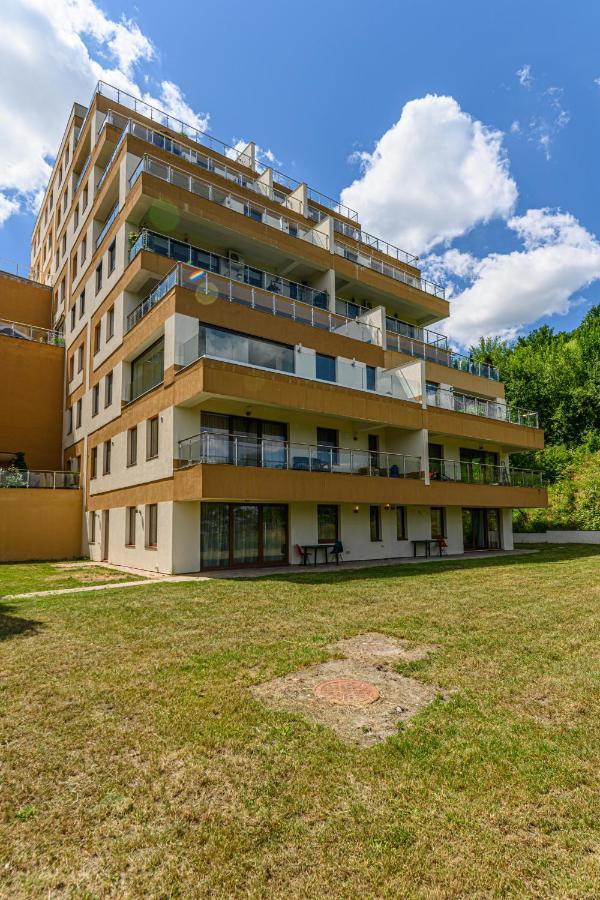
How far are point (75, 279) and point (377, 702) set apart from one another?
3033cm

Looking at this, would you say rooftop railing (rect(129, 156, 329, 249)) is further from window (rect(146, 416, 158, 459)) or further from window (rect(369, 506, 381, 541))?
window (rect(369, 506, 381, 541))

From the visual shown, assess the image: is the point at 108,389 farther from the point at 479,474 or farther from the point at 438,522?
the point at 479,474

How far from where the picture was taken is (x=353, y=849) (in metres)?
3.12

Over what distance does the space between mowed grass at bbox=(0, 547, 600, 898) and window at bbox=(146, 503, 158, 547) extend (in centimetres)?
953

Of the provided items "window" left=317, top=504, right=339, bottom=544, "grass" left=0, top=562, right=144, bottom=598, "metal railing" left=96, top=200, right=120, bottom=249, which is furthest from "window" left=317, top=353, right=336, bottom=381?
"metal railing" left=96, top=200, right=120, bottom=249

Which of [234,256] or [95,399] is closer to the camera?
[234,256]

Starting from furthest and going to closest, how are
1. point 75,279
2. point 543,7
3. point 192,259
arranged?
point 75,279
point 192,259
point 543,7

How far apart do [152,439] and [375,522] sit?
1002 cm

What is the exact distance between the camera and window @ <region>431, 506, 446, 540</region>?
947 inches

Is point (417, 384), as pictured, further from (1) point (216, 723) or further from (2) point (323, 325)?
(1) point (216, 723)

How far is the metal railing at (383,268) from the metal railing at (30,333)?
17.3 meters

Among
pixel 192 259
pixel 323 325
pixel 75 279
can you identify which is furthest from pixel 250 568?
pixel 75 279

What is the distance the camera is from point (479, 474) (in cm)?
2462

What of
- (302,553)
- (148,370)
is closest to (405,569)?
(302,553)
